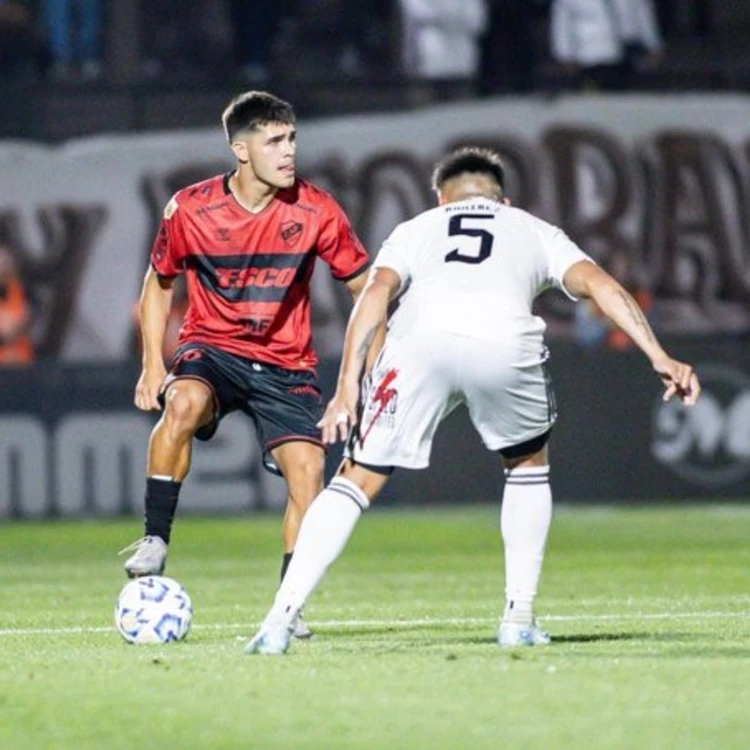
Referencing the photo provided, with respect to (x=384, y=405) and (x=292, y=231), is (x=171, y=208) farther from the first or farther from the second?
(x=384, y=405)

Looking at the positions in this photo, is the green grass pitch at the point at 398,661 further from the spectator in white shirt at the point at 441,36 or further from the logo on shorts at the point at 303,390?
the spectator in white shirt at the point at 441,36

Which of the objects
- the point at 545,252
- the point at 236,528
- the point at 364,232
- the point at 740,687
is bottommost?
the point at 236,528

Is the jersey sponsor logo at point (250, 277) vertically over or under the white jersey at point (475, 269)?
under

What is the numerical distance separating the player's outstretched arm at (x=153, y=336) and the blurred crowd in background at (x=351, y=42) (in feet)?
37.5

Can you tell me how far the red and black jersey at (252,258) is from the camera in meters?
9.56

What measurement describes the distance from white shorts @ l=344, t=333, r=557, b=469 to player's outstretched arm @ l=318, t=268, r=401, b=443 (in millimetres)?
138

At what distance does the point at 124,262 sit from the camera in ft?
69.2

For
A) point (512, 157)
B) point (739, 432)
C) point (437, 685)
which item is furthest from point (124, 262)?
point (437, 685)

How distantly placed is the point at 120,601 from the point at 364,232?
12.5 m

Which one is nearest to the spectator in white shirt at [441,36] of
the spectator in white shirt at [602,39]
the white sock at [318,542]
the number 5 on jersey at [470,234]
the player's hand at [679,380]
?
the spectator in white shirt at [602,39]

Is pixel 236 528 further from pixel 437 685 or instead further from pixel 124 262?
pixel 437 685

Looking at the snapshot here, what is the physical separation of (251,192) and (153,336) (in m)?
0.73

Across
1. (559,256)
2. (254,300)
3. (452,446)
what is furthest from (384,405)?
(452,446)

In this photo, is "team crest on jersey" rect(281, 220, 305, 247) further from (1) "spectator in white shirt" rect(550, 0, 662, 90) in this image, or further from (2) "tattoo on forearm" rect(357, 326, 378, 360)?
(1) "spectator in white shirt" rect(550, 0, 662, 90)
